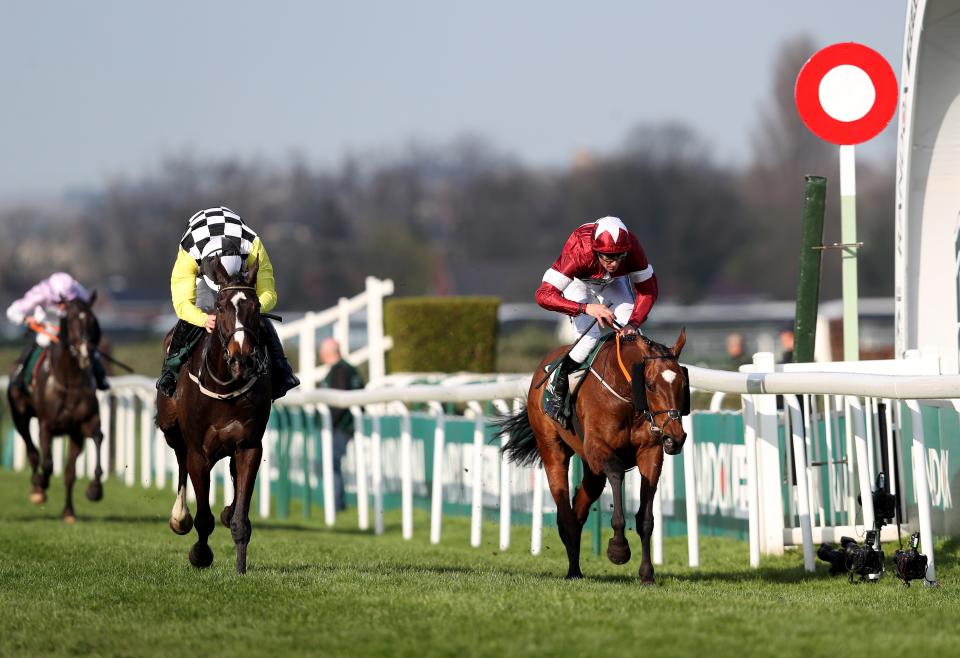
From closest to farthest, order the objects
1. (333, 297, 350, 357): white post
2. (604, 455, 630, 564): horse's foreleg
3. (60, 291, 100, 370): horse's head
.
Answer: (604, 455, 630, 564): horse's foreleg → (60, 291, 100, 370): horse's head → (333, 297, 350, 357): white post

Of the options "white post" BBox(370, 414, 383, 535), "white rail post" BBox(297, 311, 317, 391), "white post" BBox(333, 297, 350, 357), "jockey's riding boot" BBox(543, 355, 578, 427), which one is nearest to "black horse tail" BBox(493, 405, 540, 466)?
"jockey's riding boot" BBox(543, 355, 578, 427)

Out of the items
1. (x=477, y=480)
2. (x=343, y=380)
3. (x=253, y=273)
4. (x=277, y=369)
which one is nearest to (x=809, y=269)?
(x=477, y=480)

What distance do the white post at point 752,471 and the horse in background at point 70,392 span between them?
20.2 ft

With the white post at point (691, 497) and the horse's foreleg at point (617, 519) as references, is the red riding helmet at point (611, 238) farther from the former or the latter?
the white post at point (691, 497)

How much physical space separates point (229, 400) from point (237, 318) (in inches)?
21.1

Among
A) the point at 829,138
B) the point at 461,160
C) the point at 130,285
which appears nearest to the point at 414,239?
the point at 461,160

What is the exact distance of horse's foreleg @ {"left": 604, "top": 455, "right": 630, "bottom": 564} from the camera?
22.5 ft

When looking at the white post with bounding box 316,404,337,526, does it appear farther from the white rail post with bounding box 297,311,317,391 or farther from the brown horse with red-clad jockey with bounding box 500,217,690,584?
the brown horse with red-clad jockey with bounding box 500,217,690,584

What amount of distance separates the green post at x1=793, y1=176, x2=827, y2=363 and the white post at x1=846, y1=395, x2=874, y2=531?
0.98 m

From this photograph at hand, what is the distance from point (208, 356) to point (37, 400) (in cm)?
577

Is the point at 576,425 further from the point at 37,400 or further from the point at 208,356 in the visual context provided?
the point at 37,400

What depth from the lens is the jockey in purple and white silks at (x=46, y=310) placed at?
12547 mm

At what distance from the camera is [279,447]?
15125 mm

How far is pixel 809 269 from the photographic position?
8.50 metres
